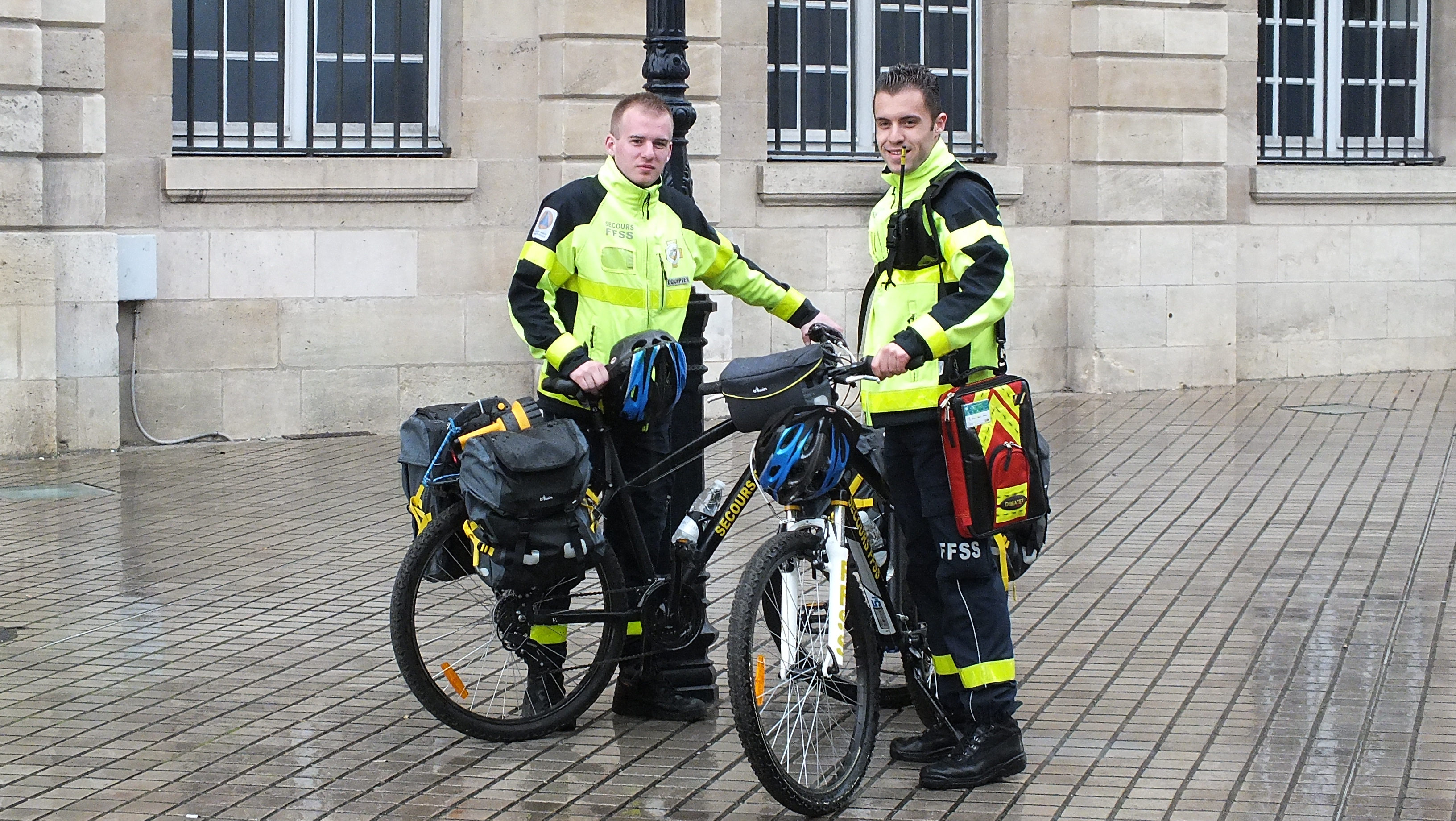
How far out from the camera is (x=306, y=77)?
39.1ft

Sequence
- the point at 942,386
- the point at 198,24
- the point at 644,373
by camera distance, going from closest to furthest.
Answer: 1. the point at 942,386
2. the point at 644,373
3. the point at 198,24

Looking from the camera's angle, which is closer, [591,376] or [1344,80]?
[591,376]

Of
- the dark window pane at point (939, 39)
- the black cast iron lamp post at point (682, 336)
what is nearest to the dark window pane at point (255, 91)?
the dark window pane at point (939, 39)

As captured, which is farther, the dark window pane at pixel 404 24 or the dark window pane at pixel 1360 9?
the dark window pane at pixel 1360 9

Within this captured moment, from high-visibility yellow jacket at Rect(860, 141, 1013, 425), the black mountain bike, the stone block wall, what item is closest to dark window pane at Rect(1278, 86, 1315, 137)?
the stone block wall

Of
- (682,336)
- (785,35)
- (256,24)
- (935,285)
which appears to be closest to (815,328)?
(935,285)

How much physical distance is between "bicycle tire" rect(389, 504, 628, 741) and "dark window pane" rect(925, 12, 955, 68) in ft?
28.9

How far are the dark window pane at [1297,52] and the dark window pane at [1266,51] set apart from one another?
0.07 m

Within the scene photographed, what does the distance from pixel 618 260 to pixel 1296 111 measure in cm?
1086

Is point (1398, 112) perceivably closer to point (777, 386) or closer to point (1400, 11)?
point (1400, 11)

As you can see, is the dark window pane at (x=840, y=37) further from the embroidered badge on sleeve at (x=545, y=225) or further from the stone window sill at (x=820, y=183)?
the embroidered badge on sleeve at (x=545, y=225)

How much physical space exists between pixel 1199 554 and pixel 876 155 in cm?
594

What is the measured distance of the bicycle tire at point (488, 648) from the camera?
5285mm

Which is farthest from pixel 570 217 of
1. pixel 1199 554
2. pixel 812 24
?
pixel 812 24
